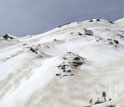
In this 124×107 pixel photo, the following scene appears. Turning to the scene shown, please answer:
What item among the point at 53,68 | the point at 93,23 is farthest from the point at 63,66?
the point at 93,23

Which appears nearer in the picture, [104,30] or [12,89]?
[12,89]

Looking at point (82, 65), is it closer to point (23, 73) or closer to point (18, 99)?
point (23, 73)

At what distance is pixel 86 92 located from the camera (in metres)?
11.9

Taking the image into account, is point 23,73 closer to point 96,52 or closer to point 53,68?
point 53,68

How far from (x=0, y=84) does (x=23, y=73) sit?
80.1 inches

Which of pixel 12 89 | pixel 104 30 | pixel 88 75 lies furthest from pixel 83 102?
pixel 104 30

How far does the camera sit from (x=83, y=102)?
435 inches

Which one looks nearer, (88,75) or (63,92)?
(63,92)

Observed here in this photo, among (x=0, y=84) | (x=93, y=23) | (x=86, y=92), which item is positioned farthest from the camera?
(x=93, y=23)

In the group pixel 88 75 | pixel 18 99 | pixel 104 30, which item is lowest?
pixel 18 99

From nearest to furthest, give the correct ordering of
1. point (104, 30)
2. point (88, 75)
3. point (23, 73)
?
point (88, 75)
point (23, 73)
point (104, 30)

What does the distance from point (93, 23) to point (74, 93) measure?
3945 cm

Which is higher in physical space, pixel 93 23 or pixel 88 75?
pixel 93 23

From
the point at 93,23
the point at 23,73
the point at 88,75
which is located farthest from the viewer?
the point at 93,23
